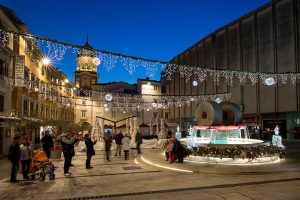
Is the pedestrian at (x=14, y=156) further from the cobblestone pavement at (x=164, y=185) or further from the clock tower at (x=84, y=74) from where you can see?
the clock tower at (x=84, y=74)

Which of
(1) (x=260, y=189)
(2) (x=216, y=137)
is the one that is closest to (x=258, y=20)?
(2) (x=216, y=137)

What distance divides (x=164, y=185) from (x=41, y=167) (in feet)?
16.7

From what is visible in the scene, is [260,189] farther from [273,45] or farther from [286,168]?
[273,45]

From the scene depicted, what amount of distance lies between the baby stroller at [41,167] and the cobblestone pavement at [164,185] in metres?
0.32

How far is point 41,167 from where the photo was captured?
13.0m

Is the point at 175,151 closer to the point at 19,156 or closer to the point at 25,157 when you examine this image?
the point at 25,157

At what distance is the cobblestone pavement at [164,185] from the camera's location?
10.0m

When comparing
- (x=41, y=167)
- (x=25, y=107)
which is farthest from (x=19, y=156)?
(x=25, y=107)

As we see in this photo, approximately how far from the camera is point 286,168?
48.2ft

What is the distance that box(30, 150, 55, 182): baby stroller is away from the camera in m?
12.8

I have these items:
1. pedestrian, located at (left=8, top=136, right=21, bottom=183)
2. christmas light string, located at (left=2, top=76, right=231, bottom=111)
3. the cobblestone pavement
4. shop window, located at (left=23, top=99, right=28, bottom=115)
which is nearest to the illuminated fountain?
the cobblestone pavement

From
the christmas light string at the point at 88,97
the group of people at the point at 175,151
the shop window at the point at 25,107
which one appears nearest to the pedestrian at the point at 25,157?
the group of people at the point at 175,151

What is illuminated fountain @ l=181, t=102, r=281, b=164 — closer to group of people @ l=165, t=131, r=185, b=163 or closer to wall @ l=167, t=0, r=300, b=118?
group of people @ l=165, t=131, r=185, b=163

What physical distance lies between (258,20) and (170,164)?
1416 inches
